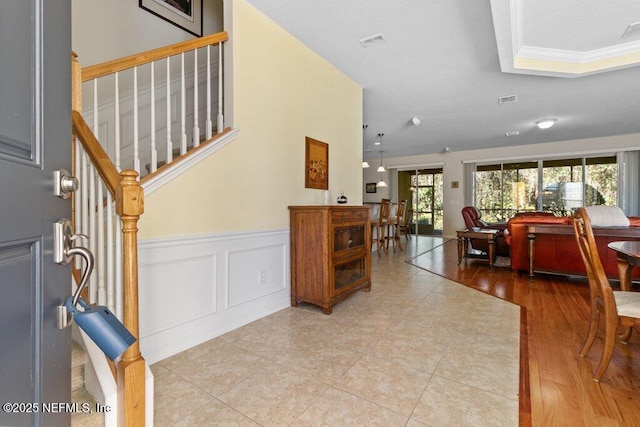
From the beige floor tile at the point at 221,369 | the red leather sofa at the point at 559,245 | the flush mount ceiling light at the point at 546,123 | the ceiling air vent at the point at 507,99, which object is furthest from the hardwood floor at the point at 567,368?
the flush mount ceiling light at the point at 546,123

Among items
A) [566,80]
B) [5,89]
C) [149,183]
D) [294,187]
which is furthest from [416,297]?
[566,80]

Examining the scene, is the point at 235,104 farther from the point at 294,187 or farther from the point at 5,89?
the point at 5,89

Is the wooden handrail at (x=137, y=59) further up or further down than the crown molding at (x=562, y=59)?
further down

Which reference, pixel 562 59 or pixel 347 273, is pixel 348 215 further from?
pixel 562 59

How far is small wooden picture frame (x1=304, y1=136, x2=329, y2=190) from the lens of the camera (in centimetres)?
315

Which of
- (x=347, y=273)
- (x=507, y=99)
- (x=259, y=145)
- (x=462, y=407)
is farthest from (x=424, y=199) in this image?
(x=462, y=407)

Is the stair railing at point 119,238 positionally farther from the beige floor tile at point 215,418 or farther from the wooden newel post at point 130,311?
the beige floor tile at point 215,418

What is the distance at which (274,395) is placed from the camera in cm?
153

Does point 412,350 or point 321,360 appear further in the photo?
point 412,350

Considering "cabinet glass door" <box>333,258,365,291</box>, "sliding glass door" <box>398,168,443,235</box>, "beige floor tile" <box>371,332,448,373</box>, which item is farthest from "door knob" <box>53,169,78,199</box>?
"sliding glass door" <box>398,168,443,235</box>

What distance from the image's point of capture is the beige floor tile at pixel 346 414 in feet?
4.38

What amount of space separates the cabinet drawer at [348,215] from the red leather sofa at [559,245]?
2.48 meters

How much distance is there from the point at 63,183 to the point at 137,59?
5.44 feet

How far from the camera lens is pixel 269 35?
2.71m
